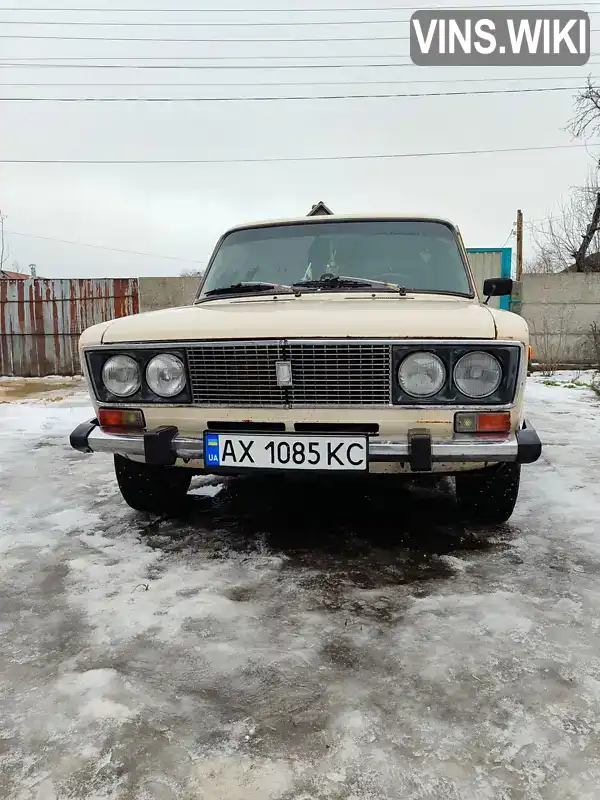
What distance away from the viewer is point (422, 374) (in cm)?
237

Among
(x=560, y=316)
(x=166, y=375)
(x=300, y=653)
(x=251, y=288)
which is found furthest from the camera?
(x=560, y=316)

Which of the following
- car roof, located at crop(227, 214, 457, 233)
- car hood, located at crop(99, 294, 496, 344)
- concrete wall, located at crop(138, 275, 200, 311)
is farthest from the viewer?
concrete wall, located at crop(138, 275, 200, 311)

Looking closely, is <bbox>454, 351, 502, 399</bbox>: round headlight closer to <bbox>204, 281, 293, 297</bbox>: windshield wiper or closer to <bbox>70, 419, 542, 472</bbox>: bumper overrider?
<bbox>70, 419, 542, 472</bbox>: bumper overrider

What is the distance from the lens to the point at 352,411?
2.42 m

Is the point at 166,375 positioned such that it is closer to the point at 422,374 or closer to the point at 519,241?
the point at 422,374

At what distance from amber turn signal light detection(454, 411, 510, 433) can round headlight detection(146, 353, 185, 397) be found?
122 cm

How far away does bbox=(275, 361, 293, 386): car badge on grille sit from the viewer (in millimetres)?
2398

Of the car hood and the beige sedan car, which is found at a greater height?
Answer: the car hood

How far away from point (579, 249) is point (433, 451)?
20246 mm

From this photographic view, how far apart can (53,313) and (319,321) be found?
1039cm

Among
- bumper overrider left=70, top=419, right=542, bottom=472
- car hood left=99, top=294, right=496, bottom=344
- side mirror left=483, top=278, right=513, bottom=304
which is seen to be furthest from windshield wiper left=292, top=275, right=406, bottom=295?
bumper overrider left=70, top=419, right=542, bottom=472

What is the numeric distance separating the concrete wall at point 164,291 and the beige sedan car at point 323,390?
8728mm

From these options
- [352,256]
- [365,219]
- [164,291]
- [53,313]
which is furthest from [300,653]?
[53,313]

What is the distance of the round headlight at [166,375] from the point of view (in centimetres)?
258
